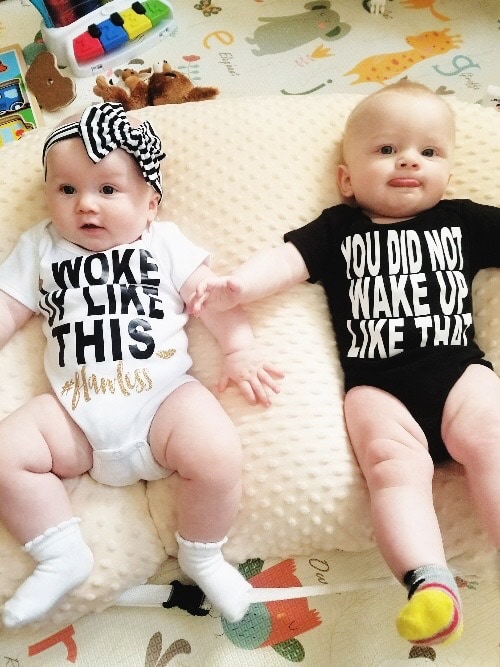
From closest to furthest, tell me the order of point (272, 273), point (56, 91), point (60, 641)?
point (60, 641), point (272, 273), point (56, 91)

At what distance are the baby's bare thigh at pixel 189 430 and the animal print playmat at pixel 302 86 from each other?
177mm

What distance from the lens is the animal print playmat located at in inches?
33.5

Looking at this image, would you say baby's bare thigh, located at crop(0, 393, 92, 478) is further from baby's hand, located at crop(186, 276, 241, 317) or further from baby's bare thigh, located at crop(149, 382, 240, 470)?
baby's hand, located at crop(186, 276, 241, 317)

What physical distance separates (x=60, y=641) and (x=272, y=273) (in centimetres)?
58

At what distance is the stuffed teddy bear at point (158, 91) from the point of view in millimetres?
1355

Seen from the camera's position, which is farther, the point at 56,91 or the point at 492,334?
the point at 56,91

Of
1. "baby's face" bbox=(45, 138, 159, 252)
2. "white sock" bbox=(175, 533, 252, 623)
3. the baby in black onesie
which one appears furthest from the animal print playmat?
"baby's face" bbox=(45, 138, 159, 252)

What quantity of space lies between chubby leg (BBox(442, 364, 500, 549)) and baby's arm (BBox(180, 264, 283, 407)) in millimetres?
246

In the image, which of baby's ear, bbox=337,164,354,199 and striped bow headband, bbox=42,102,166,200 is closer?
striped bow headband, bbox=42,102,166,200

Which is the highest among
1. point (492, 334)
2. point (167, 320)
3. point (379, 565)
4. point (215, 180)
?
point (215, 180)

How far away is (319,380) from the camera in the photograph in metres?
0.94

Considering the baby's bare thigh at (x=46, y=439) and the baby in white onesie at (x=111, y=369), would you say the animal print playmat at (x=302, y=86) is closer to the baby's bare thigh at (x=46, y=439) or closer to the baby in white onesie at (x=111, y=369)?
the baby in white onesie at (x=111, y=369)

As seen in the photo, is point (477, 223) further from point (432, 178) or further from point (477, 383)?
point (477, 383)

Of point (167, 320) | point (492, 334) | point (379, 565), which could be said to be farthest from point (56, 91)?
point (379, 565)
